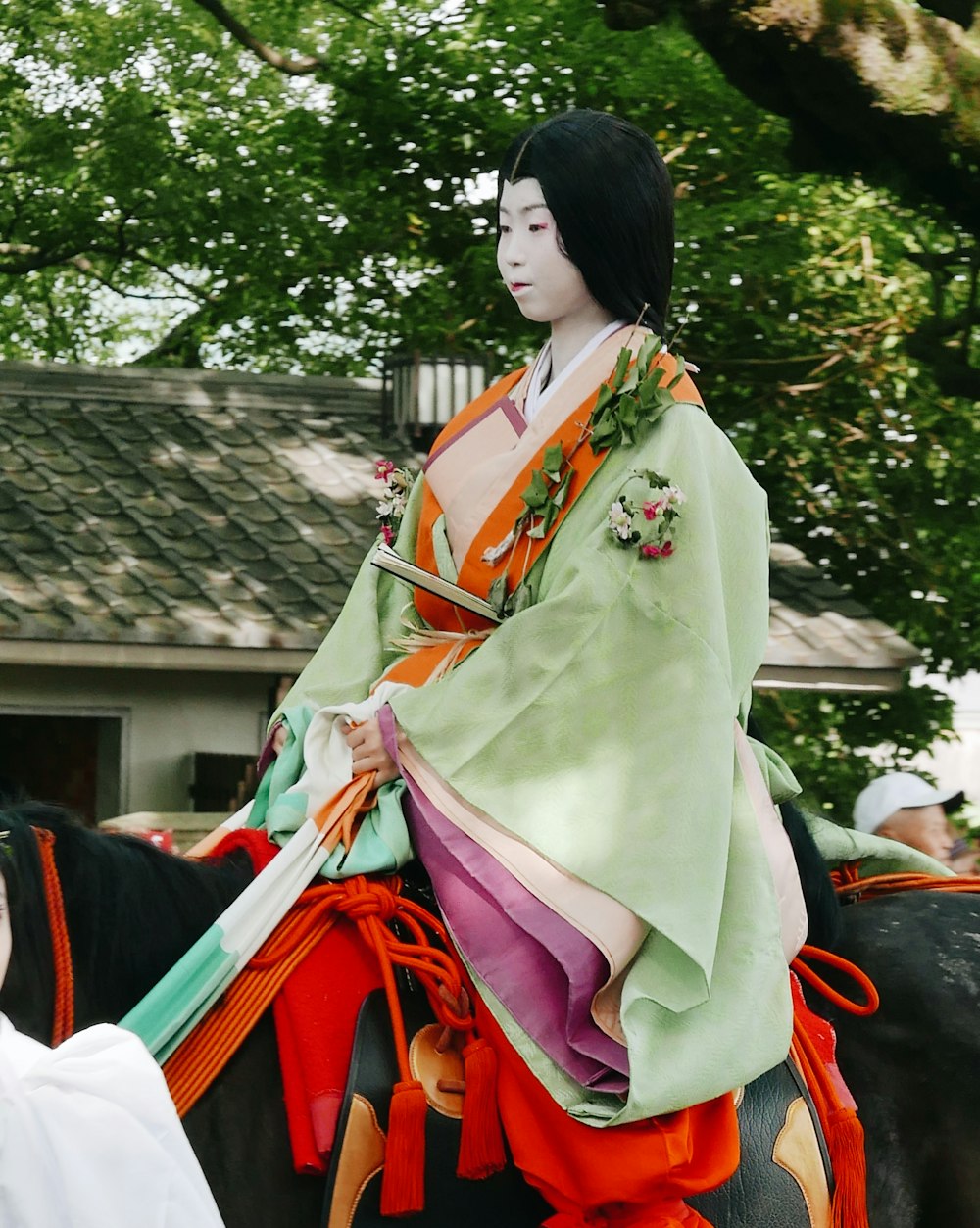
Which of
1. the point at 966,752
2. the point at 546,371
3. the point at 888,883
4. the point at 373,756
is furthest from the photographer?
the point at 966,752

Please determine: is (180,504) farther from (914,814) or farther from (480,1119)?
(480,1119)

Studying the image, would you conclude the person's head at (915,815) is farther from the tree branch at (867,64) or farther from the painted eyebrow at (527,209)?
the tree branch at (867,64)

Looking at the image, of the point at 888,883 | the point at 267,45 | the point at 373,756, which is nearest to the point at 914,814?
the point at 888,883

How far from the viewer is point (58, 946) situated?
2137 millimetres

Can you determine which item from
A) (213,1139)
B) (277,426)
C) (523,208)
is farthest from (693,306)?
(213,1139)

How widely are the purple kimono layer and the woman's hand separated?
156mm

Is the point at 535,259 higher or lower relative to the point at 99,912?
higher

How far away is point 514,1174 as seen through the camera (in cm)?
237

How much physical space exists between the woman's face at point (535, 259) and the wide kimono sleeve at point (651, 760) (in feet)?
0.94

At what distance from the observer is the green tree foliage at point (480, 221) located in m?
9.46

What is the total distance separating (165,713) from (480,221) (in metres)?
4.83

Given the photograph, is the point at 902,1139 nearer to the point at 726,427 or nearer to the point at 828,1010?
the point at 828,1010

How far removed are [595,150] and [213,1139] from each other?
1522 millimetres

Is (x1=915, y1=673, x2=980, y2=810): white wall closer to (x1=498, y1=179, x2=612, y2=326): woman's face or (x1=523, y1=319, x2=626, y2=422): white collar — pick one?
(x1=523, y1=319, x2=626, y2=422): white collar
